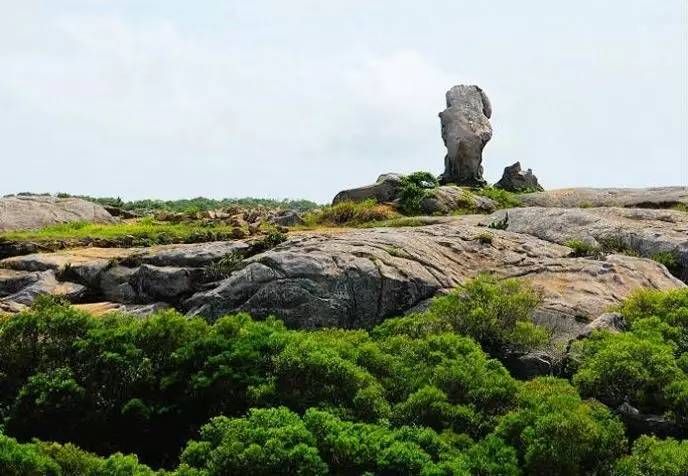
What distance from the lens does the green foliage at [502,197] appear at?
43375 mm

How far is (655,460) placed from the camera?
54.3ft

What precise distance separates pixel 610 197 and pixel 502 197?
16.2 ft

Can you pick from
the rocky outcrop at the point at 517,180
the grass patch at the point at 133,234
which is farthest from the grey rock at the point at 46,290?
the rocky outcrop at the point at 517,180

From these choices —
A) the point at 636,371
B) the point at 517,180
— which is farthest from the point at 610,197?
the point at 636,371

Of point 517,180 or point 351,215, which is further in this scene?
point 517,180

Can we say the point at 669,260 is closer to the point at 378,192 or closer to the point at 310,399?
the point at 378,192

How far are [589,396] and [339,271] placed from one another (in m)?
8.33

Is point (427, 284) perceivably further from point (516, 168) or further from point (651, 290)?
point (516, 168)

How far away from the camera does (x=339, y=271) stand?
26.4 metres

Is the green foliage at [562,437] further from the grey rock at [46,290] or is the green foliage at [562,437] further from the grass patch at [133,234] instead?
the grass patch at [133,234]

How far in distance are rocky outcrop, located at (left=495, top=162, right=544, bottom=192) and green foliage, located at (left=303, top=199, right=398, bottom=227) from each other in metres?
10.0

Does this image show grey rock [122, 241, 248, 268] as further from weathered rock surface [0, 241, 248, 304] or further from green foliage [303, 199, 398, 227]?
green foliage [303, 199, 398, 227]

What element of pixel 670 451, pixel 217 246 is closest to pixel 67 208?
pixel 217 246

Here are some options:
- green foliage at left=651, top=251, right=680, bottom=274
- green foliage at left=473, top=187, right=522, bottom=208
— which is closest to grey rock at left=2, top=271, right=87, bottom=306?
green foliage at left=651, top=251, right=680, bottom=274
